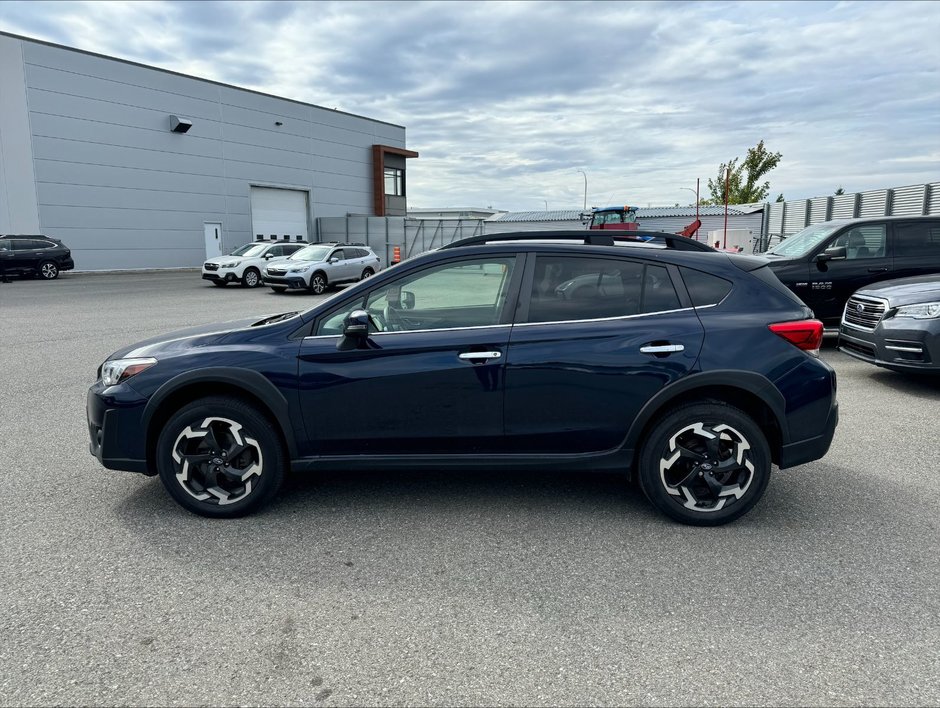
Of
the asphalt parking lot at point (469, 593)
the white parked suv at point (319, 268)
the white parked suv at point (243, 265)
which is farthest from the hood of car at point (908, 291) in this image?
the white parked suv at point (243, 265)

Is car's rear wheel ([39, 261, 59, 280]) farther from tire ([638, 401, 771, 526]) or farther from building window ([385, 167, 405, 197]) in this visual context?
Answer: tire ([638, 401, 771, 526])

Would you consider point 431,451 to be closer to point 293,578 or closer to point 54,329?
point 293,578

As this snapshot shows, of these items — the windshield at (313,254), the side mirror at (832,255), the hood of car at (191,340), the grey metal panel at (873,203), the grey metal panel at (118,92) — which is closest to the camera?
the hood of car at (191,340)

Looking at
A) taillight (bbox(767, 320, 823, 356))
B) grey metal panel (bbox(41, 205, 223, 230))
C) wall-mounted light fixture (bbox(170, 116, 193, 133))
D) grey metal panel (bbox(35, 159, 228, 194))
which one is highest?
wall-mounted light fixture (bbox(170, 116, 193, 133))

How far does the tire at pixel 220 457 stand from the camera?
3801 mm

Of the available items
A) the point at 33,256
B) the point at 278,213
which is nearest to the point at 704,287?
the point at 33,256

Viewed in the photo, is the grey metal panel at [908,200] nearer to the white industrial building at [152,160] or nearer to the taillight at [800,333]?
the taillight at [800,333]

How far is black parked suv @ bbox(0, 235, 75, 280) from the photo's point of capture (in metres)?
24.0

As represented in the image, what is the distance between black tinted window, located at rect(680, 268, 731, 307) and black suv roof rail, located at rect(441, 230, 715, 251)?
0.35 metres

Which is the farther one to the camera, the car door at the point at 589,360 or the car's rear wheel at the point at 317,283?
the car's rear wheel at the point at 317,283

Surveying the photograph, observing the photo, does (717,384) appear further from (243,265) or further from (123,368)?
(243,265)

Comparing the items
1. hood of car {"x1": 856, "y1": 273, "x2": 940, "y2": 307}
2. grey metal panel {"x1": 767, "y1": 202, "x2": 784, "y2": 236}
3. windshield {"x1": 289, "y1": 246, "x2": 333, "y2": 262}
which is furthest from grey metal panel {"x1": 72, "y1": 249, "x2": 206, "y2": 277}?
hood of car {"x1": 856, "y1": 273, "x2": 940, "y2": 307}

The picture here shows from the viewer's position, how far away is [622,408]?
3746mm

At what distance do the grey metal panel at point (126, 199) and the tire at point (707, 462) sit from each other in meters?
32.6
